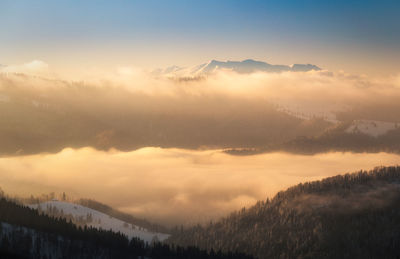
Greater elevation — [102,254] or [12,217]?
[12,217]

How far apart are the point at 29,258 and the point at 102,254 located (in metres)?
35.6

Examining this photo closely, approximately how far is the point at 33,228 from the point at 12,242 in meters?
18.1

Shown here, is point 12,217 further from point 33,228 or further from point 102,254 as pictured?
point 102,254

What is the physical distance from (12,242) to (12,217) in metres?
23.6

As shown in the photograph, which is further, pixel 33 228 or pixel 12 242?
pixel 33 228

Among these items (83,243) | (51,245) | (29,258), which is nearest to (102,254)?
(83,243)

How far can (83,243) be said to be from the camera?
19762 centimetres

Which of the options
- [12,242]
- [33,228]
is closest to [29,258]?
[12,242]

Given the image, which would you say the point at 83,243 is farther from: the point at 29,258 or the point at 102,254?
the point at 29,258

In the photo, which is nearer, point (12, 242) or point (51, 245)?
point (12, 242)

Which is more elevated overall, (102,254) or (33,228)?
(33,228)

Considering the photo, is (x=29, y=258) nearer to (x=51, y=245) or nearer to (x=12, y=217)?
(x=51, y=245)

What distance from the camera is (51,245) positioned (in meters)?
187

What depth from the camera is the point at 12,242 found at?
175m
